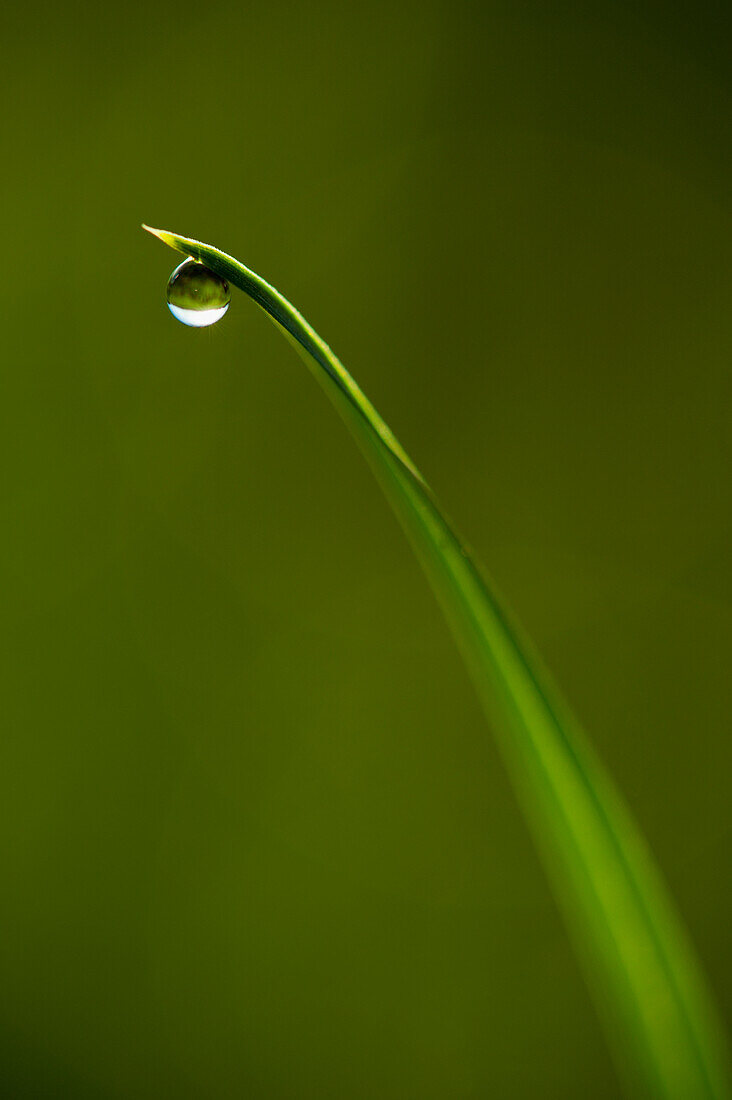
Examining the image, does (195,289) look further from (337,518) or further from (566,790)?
(337,518)

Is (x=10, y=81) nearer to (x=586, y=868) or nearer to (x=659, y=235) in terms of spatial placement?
(x=659, y=235)

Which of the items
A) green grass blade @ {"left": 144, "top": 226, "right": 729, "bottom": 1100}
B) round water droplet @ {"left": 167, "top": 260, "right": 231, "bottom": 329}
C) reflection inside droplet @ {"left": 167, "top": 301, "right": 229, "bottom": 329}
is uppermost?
reflection inside droplet @ {"left": 167, "top": 301, "right": 229, "bottom": 329}

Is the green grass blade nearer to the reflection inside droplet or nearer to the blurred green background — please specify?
the reflection inside droplet

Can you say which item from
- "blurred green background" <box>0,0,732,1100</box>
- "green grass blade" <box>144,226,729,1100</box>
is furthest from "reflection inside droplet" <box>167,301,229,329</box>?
"blurred green background" <box>0,0,732,1100</box>

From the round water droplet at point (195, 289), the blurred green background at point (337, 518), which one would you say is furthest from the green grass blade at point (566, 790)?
the blurred green background at point (337, 518)

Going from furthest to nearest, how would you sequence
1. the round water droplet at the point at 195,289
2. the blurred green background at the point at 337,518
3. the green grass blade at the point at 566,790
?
the blurred green background at the point at 337,518 → the round water droplet at the point at 195,289 → the green grass blade at the point at 566,790

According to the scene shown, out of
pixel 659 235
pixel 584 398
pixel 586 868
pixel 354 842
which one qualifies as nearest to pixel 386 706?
pixel 354 842

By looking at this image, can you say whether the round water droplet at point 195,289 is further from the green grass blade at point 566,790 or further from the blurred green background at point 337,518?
the blurred green background at point 337,518
